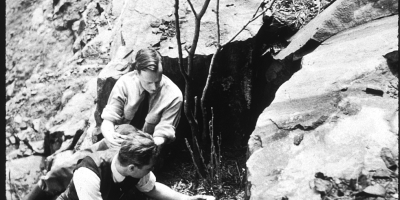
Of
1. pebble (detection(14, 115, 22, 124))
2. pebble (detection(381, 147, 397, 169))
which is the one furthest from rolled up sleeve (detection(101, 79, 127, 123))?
pebble (detection(14, 115, 22, 124))

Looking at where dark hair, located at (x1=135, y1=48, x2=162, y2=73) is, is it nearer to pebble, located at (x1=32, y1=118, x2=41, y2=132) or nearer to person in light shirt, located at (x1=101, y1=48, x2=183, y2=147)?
person in light shirt, located at (x1=101, y1=48, x2=183, y2=147)

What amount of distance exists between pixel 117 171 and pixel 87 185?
21 centimetres

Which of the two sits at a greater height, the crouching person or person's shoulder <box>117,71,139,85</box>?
person's shoulder <box>117,71,139,85</box>

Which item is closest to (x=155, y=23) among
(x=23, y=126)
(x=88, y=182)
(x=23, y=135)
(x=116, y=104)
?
(x=116, y=104)

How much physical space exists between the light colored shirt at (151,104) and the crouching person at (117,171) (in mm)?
473

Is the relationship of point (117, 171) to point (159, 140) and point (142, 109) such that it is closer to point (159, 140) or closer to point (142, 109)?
point (159, 140)

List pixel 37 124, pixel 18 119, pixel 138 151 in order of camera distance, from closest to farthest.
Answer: pixel 138 151 < pixel 37 124 < pixel 18 119

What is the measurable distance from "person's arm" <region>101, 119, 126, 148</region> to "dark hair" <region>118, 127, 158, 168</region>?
0.59 meters

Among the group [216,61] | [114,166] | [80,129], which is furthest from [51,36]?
[114,166]

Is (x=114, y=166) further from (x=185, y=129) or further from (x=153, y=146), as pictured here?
(x=185, y=129)

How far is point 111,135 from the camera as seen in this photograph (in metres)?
3.90

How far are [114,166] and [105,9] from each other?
412 centimetres

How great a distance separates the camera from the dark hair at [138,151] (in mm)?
3197

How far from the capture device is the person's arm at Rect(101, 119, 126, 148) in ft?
12.7
